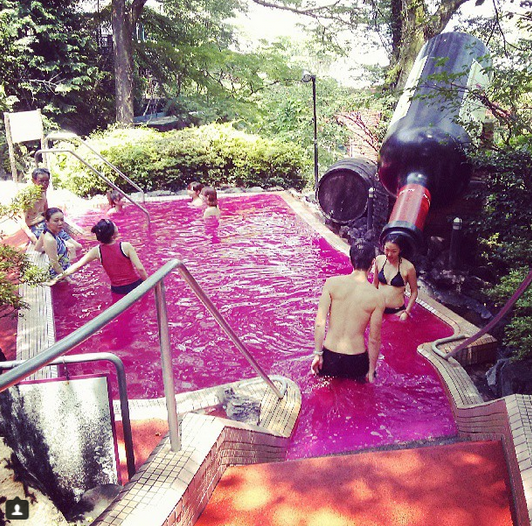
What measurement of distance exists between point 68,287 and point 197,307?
83.2 inches

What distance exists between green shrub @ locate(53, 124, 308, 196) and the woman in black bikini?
9.09m

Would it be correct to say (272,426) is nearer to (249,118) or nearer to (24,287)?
(24,287)

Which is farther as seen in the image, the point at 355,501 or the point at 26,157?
the point at 26,157

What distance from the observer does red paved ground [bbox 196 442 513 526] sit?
2137 millimetres

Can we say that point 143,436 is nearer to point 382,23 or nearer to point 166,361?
point 166,361

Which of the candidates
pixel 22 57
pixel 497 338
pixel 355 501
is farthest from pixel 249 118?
pixel 355 501

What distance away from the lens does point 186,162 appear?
46.1 feet

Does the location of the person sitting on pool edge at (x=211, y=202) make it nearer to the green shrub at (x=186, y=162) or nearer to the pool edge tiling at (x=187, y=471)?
the green shrub at (x=186, y=162)

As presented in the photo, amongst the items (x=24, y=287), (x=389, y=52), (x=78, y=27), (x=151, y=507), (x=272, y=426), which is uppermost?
(x=78, y=27)

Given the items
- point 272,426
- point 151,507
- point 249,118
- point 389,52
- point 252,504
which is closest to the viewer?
point 151,507

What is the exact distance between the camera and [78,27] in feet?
63.0

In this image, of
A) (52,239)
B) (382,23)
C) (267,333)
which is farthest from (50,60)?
(267,333)

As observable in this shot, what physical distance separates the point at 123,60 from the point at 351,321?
17.8 m

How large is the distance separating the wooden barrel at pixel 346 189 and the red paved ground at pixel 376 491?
7.24 metres
